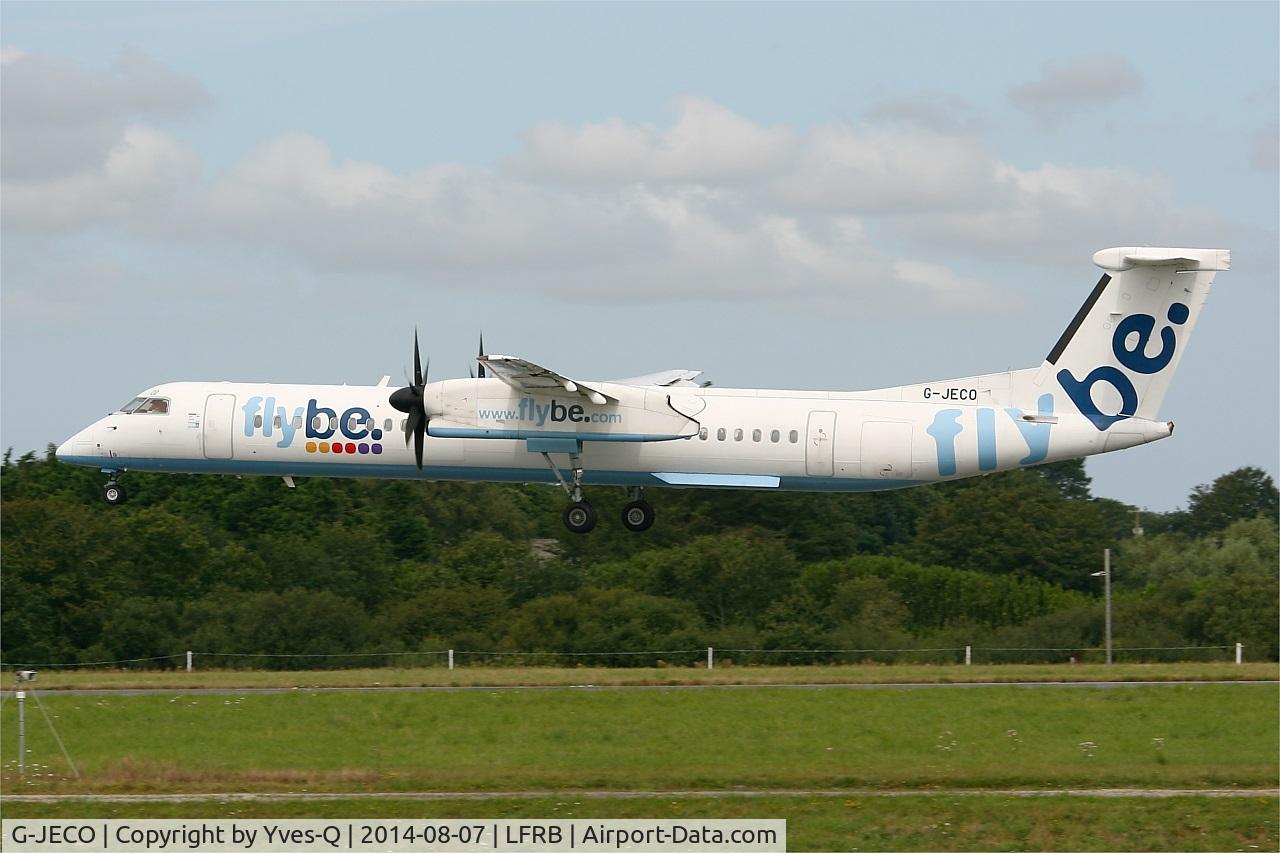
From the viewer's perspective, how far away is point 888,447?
1232 inches

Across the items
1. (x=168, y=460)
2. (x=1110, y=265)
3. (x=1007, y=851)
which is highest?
(x=1110, y=265)

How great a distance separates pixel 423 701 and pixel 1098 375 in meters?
14.7

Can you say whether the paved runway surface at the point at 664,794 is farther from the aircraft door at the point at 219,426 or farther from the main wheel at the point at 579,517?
the aircraft door at the point at 219,426

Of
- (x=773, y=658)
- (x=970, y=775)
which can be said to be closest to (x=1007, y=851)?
(x=970, y=775)

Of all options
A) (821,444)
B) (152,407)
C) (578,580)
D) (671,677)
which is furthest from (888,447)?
(578,580)

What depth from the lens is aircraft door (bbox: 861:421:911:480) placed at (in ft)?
103

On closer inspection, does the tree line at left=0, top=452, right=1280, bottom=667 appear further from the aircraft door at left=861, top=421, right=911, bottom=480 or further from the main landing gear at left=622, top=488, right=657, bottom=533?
the aircraft door at left=861, top=421, right=911, bottom=480

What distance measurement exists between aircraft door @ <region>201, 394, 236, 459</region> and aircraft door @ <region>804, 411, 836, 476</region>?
1142 cm

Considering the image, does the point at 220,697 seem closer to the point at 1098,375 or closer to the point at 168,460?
the point at 168,460

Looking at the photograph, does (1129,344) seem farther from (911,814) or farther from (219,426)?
(219,426)

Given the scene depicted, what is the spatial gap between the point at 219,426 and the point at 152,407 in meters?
1.67

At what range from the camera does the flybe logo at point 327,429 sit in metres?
32.2

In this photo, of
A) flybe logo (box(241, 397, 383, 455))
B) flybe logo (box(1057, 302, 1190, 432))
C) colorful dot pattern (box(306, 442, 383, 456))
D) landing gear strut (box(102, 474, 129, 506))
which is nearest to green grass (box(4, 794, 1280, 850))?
flybe logo (box(1057, 302, 1190, 432))

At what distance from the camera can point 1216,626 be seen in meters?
53.7
